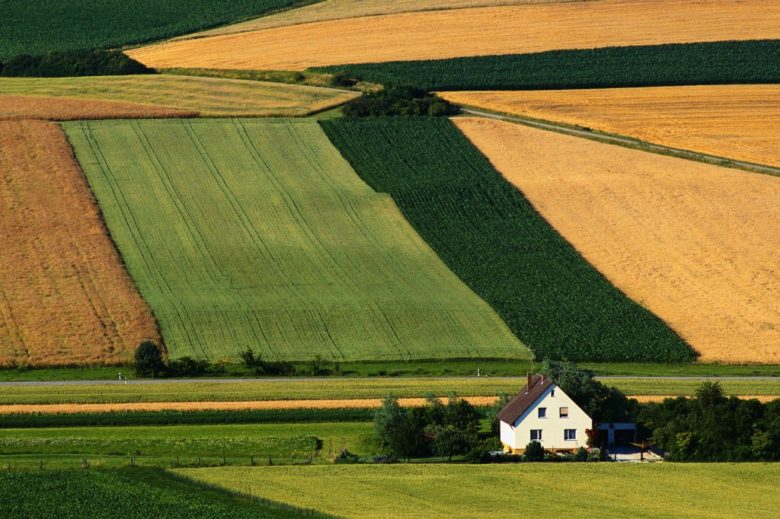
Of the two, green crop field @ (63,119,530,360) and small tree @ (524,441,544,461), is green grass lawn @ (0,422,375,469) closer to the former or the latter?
small tree @ (524,441,544,461)

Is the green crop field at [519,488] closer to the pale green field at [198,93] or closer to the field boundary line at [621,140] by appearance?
the field boundary line at [621,140]

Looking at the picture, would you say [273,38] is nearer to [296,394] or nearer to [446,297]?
[446,297]

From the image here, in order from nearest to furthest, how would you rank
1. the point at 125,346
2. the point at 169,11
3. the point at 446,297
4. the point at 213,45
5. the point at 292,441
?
the point at 292,441 → the point at 125,346 → the point at 446,297 → the point at 213,45 → the point at 169,11

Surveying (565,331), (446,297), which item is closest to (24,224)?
(446,297)

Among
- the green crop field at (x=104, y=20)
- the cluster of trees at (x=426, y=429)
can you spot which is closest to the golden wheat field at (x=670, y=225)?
the cluster of trees at (x=426, y=429)

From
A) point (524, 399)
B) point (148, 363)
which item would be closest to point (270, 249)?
point (148, 363)

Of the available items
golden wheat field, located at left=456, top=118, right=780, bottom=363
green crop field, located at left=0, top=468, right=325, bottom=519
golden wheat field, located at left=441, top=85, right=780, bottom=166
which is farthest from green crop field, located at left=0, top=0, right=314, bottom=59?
green crop field, located at left=0, top=468, right=325, bottom=519
